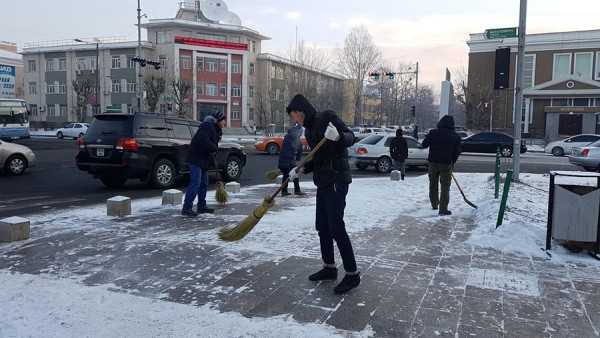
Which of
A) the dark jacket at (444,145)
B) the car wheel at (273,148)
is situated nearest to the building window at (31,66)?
the car wheel at (273,148)

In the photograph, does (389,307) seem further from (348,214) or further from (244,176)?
(244,176)

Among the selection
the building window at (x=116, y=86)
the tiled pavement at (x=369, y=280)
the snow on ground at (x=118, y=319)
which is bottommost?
the snow on ground at (x=118, y=319)

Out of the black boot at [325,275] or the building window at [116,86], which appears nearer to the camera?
the black boot at [325,275]

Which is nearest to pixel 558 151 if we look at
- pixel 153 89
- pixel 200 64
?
pixel 153 89

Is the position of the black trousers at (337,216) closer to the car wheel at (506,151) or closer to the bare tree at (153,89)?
the car wheel at (506,151)

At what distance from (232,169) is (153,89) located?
147 ft

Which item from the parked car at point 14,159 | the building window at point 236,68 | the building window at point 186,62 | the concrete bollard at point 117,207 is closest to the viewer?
the concrete bollard at point 117,207

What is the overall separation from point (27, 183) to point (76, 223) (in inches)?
276

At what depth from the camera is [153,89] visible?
55.9 meters

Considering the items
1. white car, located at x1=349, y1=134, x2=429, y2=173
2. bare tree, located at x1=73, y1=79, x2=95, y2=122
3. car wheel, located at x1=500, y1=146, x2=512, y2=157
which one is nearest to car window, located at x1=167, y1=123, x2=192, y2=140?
white car, located at x1=349, y1=134, x2=429, y2=173

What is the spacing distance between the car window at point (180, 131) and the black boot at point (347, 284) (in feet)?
29.5

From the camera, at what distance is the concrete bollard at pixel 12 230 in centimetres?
634

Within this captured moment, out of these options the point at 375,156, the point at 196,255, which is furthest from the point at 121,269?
the point at 375,156

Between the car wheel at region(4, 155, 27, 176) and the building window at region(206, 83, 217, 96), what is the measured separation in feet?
171
